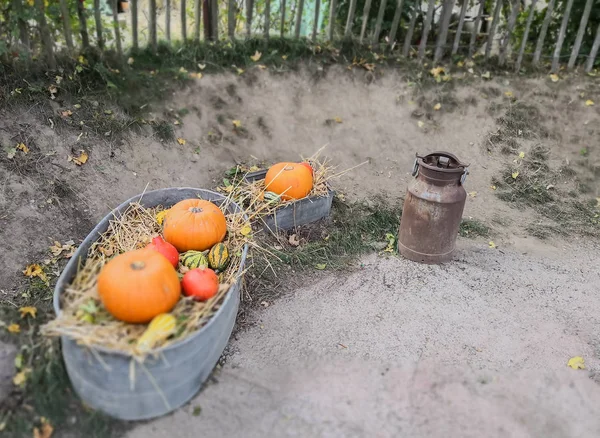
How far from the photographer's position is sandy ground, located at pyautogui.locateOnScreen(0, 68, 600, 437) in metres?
3.24

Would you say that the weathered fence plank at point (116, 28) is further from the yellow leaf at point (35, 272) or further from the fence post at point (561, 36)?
the fence post at point (561, 36)

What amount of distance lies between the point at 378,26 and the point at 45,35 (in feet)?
14.3

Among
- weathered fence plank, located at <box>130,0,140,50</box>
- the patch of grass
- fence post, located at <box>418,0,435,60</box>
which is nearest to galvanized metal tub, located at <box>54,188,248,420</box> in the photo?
the patch of grass

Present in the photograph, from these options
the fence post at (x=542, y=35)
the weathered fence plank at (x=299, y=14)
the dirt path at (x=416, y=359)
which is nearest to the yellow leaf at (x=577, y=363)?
the dirt path at (x=416, y=359)

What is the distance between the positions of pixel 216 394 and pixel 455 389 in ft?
5.23

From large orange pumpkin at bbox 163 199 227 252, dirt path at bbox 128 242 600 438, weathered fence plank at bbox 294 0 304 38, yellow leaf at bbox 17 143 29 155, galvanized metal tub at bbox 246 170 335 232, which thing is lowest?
dirt path at bbox 128 242 600 438

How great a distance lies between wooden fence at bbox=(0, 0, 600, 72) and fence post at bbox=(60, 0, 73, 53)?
117 mm

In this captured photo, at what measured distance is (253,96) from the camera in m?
6.62

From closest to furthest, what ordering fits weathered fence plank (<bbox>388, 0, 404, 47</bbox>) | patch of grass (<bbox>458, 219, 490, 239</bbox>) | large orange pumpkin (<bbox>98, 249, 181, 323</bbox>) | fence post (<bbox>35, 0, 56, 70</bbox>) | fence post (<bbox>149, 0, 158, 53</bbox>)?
large orange pumpkin (<bbox>98, 249, 181, 323</bbox>) → fence post (<bbox>35, 0, 56, 70</bbox>) → patch of grass (<bbox>458, 219, 490, 239</bbox>) → fence post (<bbox>149, 0, 158, 53</bbox>) → weathered fence plank (<bbox>388, 0, 404, 47</bbox>)

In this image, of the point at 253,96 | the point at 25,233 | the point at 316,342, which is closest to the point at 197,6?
the point at 253,96

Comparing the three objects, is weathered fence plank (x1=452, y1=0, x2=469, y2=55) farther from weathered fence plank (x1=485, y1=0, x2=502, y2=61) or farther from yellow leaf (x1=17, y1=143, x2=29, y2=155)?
yellow leaf (x1=17, y1=143, x2=29, y2=155)

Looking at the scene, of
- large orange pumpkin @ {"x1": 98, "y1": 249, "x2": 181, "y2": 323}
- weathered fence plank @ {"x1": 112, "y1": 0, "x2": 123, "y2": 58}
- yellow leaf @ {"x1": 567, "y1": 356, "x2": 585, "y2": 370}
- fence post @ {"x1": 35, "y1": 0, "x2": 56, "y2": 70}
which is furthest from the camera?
weathered fence plank @ {"x1": 112, "y1": 0, "x2": 123, "y2": 58}

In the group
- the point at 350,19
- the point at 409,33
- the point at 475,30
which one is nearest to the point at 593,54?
the point at 475,30

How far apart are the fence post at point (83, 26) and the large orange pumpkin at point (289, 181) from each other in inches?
109
